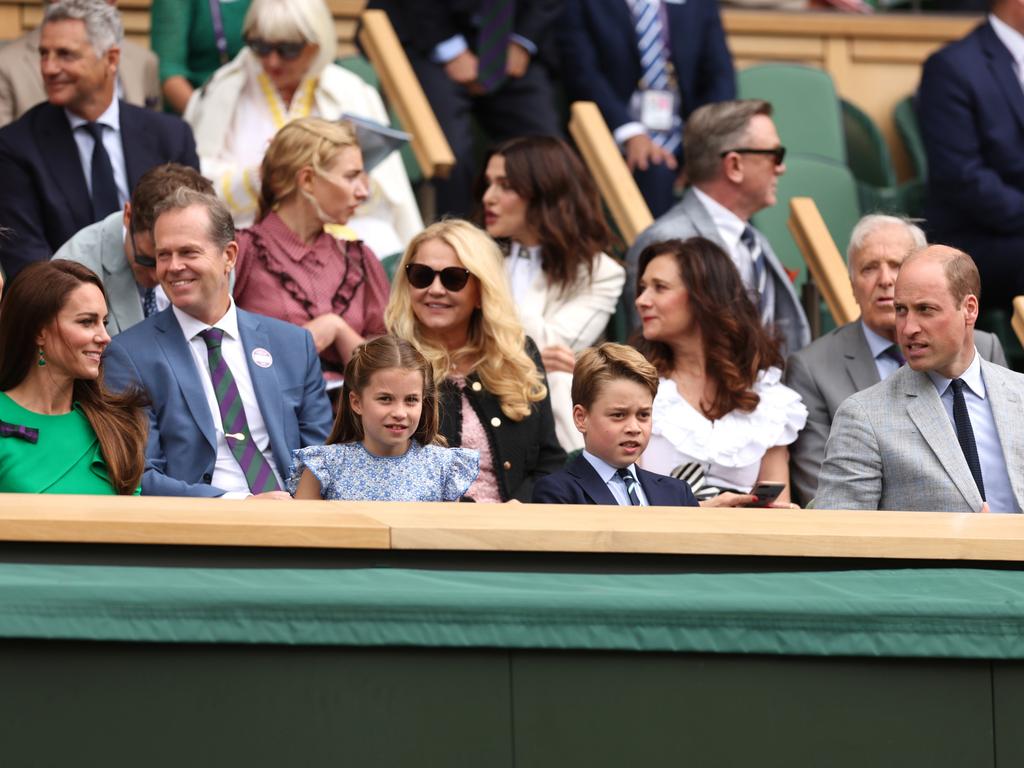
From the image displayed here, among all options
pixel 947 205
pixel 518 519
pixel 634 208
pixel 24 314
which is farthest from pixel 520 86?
pixel 518 519

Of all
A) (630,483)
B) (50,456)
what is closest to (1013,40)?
(630,483)

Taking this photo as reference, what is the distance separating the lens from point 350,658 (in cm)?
276

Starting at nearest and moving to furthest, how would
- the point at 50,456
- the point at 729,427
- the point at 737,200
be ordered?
the point at 50,456, the point at 729,427, the point at 737,200

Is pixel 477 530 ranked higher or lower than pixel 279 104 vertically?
lower

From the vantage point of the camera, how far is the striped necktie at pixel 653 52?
6.89 m

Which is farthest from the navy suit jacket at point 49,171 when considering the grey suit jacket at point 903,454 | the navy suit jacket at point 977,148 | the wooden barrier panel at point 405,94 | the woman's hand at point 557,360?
the navy suit jacket at point 977,148

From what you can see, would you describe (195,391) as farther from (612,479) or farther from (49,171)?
(49,171)

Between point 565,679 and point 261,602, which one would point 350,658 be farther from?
point 565,679

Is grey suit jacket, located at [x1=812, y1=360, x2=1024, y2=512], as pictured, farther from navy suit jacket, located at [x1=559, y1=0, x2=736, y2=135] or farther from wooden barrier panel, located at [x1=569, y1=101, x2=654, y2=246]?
navy suit jacket, located at [x1=559, y1=0, x2=736, y2=135]

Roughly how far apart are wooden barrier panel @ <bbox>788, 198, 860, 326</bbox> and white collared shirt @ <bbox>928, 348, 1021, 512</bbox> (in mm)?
1340

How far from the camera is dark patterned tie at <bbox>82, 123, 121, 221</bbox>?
5383mm

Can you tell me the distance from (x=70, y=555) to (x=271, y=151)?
8.24 ft

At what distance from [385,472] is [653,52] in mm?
3442

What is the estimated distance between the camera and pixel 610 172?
6152 mm
